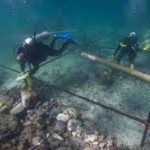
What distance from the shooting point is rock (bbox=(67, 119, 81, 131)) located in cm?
652

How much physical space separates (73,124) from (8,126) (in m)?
1.89

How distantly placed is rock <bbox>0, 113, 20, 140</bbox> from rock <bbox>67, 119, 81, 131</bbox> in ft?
4.89

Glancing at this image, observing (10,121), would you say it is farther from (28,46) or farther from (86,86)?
(86,86)

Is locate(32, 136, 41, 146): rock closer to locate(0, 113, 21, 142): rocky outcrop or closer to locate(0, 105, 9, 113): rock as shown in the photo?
locate(0, 113, 21, 142): rocky outcrop

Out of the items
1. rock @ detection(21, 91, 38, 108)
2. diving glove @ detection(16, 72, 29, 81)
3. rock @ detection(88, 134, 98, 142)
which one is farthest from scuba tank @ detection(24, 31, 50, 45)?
rock @ detection(88, 134, 98, 142)

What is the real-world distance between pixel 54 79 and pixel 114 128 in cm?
440

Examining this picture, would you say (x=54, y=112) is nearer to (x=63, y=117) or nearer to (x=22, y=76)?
(x=63, y=117)

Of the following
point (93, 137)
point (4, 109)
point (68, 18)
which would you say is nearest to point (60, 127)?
point (93, 137)

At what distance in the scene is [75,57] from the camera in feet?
42.4

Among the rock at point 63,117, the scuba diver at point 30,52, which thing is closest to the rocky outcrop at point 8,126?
the rock at point 63,117

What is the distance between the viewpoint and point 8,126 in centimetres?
644

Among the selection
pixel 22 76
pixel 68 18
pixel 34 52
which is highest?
pixel 34 52

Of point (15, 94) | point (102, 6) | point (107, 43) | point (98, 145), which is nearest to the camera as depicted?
point (98, 145)

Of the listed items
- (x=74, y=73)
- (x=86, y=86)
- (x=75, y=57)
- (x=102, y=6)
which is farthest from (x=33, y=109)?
(x=102, y=6)
